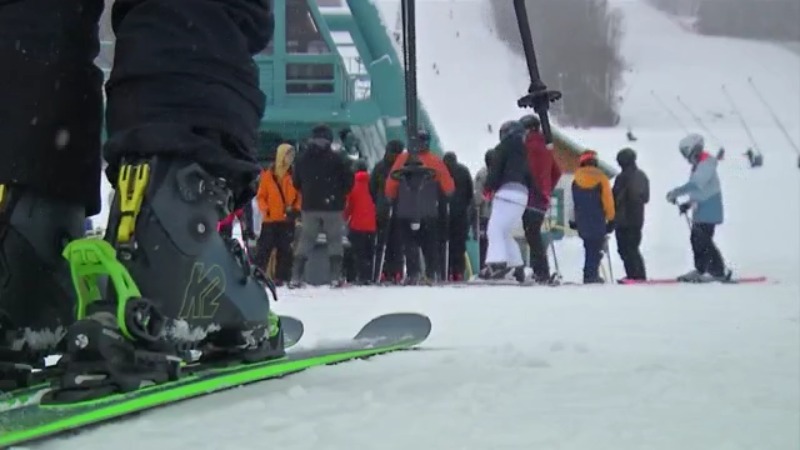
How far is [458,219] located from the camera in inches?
276

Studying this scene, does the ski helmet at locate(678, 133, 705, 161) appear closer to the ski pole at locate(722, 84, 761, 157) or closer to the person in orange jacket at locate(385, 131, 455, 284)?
the person in orange jacket at locate(385, 131, 455, 284)

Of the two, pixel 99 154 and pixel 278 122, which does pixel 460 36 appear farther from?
pixel 99 154

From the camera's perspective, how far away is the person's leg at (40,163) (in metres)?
1.25

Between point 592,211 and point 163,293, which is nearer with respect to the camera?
point 163,293

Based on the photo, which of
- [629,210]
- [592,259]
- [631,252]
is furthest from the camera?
[629,210]

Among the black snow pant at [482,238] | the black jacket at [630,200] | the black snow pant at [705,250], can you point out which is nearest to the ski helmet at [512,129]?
the black jacket at [630,200]

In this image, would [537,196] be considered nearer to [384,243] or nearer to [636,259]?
[636,259]

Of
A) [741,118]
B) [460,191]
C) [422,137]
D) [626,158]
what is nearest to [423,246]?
[460,191]

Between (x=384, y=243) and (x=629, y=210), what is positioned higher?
(x=629, y=210)

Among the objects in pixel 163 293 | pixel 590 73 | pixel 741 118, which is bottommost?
pixel 163 293

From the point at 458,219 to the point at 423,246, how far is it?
0.68 metres

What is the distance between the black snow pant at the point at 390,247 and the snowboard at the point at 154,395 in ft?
15.6

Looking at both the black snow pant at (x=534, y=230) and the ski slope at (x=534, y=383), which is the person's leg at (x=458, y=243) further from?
the ski slope at (x=534, y=383)

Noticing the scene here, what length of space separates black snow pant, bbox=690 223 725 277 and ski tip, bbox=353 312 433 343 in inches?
197
